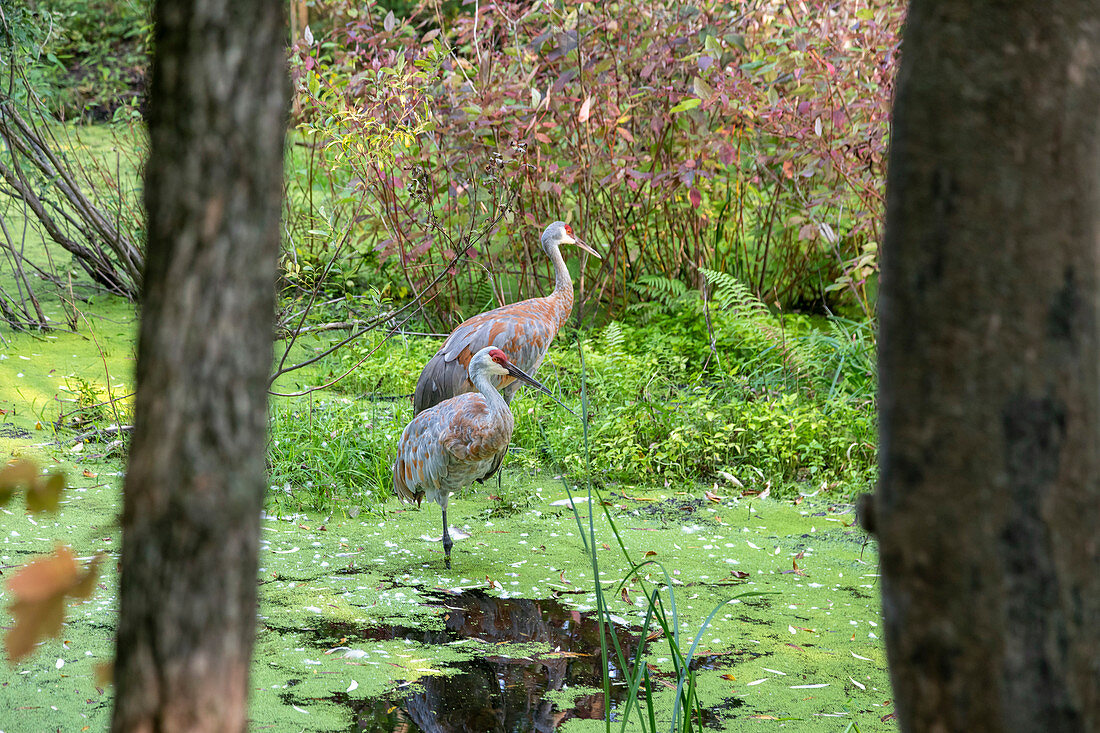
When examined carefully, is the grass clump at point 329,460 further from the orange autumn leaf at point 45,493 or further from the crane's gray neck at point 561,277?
the orange autumn leaf at point 45,493

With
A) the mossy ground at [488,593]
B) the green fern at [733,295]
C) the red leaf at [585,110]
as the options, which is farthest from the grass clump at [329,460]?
the green fern at [733,295]

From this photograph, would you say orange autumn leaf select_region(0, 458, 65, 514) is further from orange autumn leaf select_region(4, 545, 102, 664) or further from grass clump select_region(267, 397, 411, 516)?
grass clump select_region(267, 397, 411, 516)

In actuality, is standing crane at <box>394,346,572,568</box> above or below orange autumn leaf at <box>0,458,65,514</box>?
below

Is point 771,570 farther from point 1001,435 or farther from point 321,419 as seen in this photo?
point 1001,435

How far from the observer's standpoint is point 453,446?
4203 mm

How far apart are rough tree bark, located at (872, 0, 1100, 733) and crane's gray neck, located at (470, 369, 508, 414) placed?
3314 millimetres

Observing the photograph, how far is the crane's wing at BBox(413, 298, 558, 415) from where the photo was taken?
17.7 ft

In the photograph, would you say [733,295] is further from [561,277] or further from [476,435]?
[476,435]

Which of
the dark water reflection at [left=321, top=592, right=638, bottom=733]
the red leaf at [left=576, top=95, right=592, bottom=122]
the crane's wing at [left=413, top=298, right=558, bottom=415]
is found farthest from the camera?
the red leaf at [left=576, top=95, right=592, bottom=122]

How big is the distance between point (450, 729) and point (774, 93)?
4.47 m

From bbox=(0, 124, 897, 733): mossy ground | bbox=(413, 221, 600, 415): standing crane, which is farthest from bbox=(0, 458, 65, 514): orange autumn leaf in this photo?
bbox=(413, 221, 600, 415): standing crane

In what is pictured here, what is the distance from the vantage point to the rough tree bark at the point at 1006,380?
111cm

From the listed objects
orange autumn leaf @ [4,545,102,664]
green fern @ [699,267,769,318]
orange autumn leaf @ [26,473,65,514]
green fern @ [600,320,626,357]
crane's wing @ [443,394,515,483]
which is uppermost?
green fern @ [699,267,769,318]

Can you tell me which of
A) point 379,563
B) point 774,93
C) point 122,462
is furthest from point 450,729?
point 774,93
